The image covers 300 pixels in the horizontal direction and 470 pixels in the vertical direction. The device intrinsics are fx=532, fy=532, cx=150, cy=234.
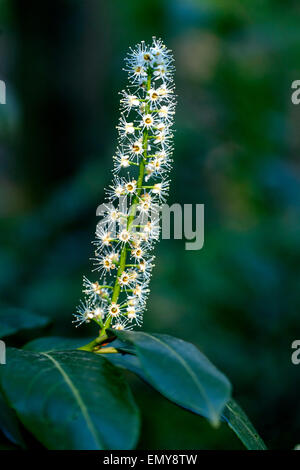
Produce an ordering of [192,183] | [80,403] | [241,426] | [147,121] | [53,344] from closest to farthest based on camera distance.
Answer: [80,403]
[241,426]
[147,121]
[53,344]
[192,183]

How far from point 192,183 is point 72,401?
13.9 ft

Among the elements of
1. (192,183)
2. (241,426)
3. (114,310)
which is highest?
(192,183)

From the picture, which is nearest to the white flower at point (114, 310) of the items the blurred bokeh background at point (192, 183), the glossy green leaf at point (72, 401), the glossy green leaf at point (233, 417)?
the glossy green leaf at point (233, 417)

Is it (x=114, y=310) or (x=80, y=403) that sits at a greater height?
(x=114, y=310)

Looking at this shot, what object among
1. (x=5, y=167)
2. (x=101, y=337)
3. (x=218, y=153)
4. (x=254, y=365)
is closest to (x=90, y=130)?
(x=218, y=153)

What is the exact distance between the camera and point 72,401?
1174 mm

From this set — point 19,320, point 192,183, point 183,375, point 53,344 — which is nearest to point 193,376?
point 183,375

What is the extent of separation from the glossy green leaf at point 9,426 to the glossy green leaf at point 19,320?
62cm

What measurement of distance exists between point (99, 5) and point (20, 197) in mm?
2435

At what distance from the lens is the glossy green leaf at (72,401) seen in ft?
3.61

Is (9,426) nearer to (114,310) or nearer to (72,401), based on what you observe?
(72,401)

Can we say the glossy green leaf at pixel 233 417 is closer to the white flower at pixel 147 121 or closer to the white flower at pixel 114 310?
the white flower at pixel 114 310

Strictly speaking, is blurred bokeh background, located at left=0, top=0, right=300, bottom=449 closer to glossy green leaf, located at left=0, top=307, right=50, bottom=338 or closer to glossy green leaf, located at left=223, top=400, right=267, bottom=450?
glossy green leaf, located at left=0, top=307, right=50, bottom=338

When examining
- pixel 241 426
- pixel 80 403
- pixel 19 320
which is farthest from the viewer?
pixel 19 320
